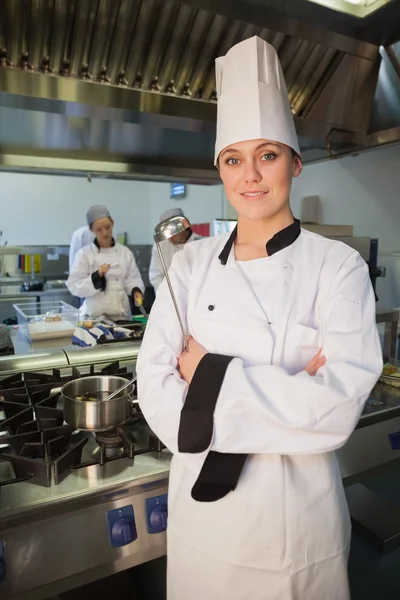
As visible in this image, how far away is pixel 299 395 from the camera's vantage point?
2.09 ft

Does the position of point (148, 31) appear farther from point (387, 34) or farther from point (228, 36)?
point (387, 34)

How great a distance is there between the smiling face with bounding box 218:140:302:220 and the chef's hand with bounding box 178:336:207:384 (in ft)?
0.83

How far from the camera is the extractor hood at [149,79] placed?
3.66 feet

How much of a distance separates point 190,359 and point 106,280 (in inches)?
84.2

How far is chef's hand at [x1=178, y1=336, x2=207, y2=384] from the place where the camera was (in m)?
0.74

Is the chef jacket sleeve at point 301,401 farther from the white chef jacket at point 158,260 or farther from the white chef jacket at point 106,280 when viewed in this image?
the white chef jacket at point 158,260

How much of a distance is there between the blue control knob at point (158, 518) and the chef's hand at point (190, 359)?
0.33 meters

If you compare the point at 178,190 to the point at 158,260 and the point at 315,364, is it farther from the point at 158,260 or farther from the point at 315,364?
the point at 315,364

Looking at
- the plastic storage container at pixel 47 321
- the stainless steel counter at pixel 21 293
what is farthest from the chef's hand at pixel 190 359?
the stainless steel counter at pixel 21 293

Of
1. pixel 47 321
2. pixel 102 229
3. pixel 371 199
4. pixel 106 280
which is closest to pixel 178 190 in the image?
pixel 102 229

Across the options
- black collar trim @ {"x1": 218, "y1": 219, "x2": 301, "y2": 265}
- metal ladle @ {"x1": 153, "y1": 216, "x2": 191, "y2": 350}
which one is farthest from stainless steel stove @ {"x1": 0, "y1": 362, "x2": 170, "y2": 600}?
black collar trim @ {"x1": 218, "y1": 219, "x2": 301, "y2": 265}

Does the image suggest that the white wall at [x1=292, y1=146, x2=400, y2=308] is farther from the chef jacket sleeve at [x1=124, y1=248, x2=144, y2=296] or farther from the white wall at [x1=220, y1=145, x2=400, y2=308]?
the chef jacket sleeve at [x1=124, y1=248, x2=144, y2=296]

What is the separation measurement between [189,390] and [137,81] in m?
1.02

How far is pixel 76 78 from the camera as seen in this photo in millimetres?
1201
